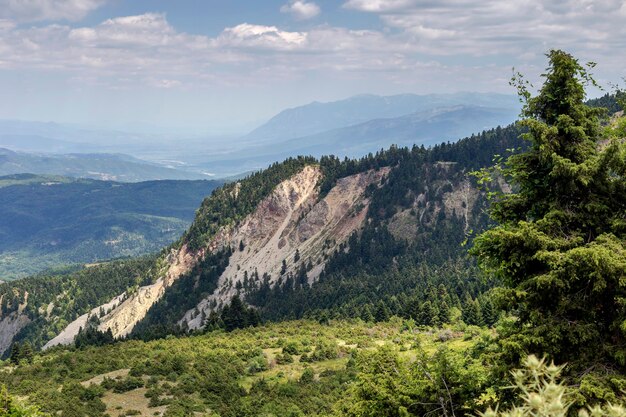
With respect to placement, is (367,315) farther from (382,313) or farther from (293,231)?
(293,231)

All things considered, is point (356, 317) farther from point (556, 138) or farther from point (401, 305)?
point (556, 138)

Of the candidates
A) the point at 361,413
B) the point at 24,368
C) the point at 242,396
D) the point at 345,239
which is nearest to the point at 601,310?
the point at 361,413

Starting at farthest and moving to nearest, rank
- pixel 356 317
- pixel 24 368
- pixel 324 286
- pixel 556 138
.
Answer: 1. pixel 324 286
2. pixel 356 317
3. pixel 24 368
4. pixel 556 138

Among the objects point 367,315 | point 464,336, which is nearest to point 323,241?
point 367,315

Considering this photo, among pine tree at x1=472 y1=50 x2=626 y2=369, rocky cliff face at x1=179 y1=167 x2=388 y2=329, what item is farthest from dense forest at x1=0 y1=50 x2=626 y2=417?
rocky cliff face at x1=179 y1=167 x2=388 y2=329

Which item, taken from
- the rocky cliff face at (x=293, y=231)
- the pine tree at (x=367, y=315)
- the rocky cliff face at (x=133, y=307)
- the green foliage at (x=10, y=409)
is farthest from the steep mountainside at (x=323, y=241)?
the green foliage at (x=10, y=409)

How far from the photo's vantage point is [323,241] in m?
176

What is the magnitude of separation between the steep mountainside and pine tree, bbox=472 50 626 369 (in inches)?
4434

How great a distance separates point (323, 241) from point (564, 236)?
157m

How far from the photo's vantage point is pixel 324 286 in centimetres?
14738

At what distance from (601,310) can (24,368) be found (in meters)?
66.2

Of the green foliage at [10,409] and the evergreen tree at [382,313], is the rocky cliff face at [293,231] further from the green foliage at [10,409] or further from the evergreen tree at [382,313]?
the green foliage at [10,409]

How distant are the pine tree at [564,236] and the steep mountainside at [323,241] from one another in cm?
11263

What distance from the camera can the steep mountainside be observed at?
152 meters
